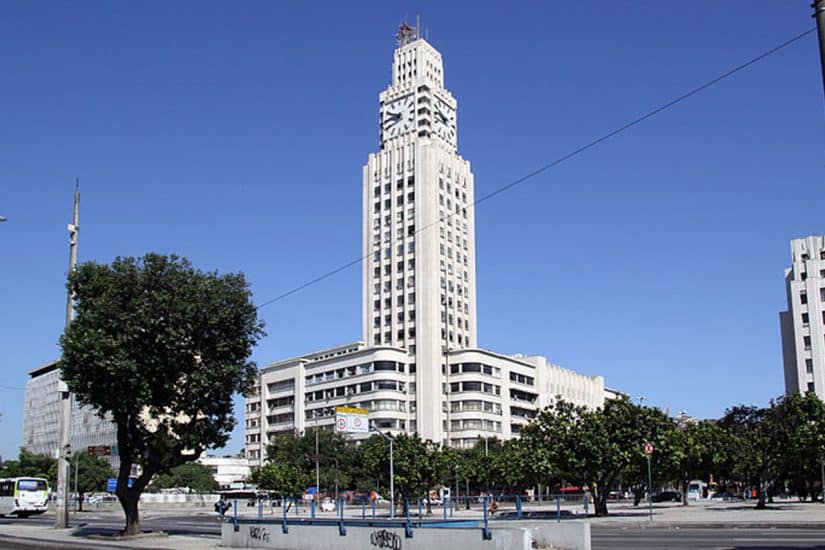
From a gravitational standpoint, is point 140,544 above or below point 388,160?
below

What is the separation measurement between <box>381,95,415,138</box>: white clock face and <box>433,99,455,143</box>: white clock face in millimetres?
3913

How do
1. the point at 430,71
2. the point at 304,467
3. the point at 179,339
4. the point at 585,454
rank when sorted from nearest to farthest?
1. the point at 179,339
2. the point at 585,454
3. the point at 304,467
4. the point at 430,71

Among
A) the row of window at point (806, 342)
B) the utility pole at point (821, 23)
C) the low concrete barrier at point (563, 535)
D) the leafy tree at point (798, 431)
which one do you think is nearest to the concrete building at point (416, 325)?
the row of window at point (806, 342)

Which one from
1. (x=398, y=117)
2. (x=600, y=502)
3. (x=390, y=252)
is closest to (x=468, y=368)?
(x=390, y=252)

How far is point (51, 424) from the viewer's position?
183 meters

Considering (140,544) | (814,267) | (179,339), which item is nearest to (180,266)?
(179,339)

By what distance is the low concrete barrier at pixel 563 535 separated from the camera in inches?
821

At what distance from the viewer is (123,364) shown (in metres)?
30.7

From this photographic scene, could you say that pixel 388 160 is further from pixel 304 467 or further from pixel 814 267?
pixel 814 267

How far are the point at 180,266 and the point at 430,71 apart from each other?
11585 centimetres

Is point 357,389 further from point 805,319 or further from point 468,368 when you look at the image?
point 805,319

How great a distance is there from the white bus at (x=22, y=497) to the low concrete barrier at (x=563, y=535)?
50.3 m

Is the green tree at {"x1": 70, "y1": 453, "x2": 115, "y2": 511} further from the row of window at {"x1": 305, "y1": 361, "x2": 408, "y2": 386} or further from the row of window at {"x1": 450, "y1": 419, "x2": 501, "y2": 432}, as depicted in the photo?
the row of window at {"x1": 450, "y1": 419, "x2": 501, "y2": 432}

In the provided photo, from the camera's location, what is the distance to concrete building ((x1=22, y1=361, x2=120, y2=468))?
548 ft
